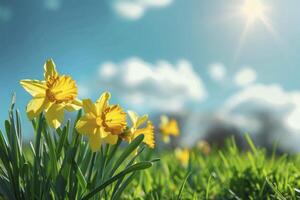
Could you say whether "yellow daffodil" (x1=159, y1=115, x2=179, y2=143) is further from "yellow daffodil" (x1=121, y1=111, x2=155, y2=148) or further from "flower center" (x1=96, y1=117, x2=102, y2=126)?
"flower center" (x1=96, y1=117, x2=102, y2=126)

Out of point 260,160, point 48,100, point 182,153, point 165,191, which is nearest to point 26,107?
point 48,100

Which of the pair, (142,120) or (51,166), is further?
(142,120)

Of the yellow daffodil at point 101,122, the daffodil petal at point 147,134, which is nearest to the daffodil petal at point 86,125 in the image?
the yellow daffodil at point 101,122

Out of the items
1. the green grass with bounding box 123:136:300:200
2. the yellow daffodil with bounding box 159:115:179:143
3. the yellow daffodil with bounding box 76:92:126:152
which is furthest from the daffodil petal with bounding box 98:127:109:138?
the yellow daffodil with bounding box 159:115:179:143

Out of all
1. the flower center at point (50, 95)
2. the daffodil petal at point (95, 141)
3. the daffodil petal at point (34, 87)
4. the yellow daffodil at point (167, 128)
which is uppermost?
the yellow daffodil at point (167, 128)

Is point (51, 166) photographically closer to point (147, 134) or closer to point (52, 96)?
point (52, 96)

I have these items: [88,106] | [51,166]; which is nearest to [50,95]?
[88,106]

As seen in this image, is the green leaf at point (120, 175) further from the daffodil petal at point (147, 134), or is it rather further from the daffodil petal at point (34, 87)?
the daffodil petal at point (34, 87)
